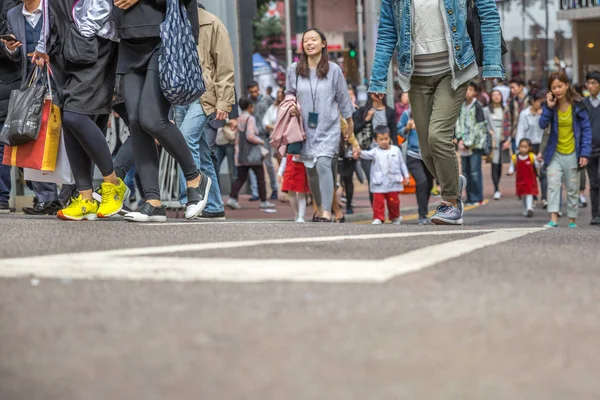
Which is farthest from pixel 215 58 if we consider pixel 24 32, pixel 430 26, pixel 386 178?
pixel 386 178

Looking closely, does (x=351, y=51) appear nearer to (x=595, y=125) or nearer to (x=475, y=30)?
(x=595, y=125)

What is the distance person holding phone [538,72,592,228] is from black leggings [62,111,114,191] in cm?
636

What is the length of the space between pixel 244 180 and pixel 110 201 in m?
8.96

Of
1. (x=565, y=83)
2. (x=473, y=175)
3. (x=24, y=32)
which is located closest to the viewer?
(x=24, y=32)

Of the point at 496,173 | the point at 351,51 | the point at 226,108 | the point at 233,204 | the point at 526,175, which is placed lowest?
the point at 233,204

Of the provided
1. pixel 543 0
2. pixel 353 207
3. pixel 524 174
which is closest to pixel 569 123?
pixel 524 174

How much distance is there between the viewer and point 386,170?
1379 cm

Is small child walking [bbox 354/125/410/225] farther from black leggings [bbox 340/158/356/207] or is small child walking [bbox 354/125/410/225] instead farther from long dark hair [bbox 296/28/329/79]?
long dark hair [bbox 296/28/329/79]

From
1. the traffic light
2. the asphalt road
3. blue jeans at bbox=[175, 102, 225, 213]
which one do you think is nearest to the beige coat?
blue jeans at bbox=[175, 102, 225, 213]

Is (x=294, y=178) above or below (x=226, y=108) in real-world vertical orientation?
below

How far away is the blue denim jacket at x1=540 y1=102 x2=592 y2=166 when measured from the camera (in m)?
13.3

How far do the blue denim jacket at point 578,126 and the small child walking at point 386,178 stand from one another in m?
1.63

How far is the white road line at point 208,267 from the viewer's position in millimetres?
4566

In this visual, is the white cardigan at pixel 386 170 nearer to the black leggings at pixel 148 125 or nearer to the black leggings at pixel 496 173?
the black leggings at pixel 148 125
